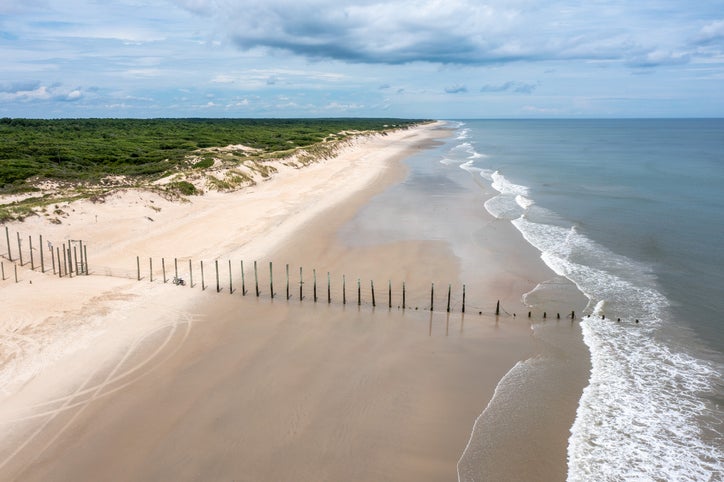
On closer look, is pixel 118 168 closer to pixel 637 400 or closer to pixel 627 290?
pixel 627 290

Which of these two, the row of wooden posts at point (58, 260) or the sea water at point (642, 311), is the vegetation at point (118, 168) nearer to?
the row of wooden posts at point (58, 260)

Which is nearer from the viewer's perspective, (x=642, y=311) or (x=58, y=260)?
(x=642, y=311)

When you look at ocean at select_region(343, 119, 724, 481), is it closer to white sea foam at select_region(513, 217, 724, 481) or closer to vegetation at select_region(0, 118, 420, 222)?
white sea foam at select_region(513, 217, 724, 481)

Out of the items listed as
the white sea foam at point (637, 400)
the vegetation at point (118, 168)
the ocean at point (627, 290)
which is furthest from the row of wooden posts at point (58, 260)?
the white sea foam at point (637, 400)

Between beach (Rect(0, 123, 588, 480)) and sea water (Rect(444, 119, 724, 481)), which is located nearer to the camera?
beach (Rect(0, 123, 588, 480))

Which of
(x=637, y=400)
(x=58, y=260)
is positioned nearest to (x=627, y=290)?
(x=637, y=400)

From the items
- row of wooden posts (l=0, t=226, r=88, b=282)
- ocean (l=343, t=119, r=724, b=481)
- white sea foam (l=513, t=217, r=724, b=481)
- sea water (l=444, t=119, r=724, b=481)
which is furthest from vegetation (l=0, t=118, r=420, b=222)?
white sea foam (l=513, t=217, r=724, b=481)
